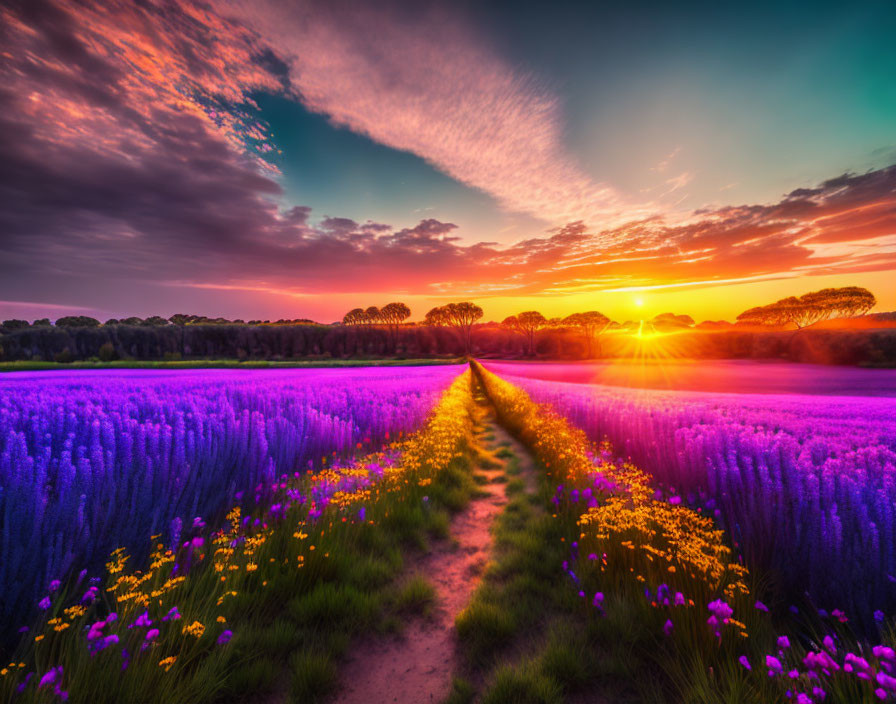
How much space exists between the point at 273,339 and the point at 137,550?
83060 mm

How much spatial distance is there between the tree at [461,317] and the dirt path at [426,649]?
79.8 meters

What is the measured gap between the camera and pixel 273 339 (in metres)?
76.4

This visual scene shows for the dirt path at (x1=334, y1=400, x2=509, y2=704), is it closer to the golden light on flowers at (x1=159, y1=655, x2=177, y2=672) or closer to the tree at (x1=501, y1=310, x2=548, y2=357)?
the golden light on flowers at (x1=159, y1=655, x2=177, y2=672)

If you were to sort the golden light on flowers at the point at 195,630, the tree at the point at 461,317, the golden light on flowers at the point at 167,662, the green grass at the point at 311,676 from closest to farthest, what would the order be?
the golden light on flowers at the point at 167,662 < the golden light on flowers at the point at 195,630 < the green grass at the point at 311,676 < the tree at the point at 461,317

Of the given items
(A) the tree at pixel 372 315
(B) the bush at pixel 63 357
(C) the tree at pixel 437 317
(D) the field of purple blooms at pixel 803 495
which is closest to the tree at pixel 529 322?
(C) the tree at pixel 437 317

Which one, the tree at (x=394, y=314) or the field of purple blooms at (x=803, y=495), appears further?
the tree at (x=394, y=314)

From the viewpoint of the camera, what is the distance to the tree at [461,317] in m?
85.9

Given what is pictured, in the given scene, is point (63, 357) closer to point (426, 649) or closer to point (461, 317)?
point (461, 317)

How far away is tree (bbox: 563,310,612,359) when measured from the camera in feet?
245

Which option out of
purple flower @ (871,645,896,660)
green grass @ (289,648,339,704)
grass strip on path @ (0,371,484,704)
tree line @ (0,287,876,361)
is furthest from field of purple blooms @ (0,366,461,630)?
tree line @ (0,287,876,361)

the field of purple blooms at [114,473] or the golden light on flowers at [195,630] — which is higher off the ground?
the field of purple blooms at [114,473]

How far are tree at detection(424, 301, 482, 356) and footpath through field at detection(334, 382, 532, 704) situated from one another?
3132 inches

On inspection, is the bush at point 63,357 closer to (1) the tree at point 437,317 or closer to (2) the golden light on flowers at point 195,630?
(1) the tree at point 437,317

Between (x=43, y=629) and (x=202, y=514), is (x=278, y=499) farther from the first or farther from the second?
(x=43, y=629)
